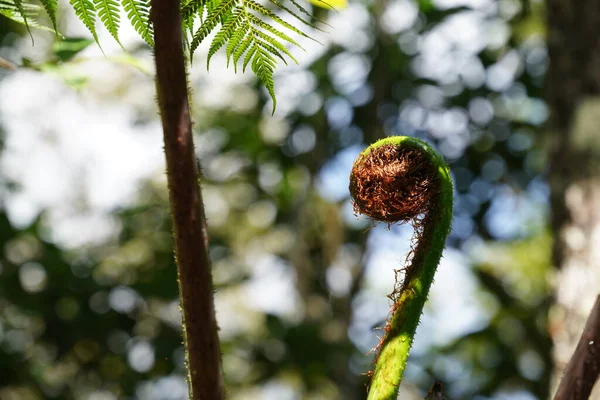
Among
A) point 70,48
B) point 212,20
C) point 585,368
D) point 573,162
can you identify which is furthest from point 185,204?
point 573,162

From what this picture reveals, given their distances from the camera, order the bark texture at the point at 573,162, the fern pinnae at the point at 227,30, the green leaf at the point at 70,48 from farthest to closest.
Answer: the bark texture at the point at 573,162 < the green leaf at the point at 70,48 < the fern pinnae at the point at 227,30

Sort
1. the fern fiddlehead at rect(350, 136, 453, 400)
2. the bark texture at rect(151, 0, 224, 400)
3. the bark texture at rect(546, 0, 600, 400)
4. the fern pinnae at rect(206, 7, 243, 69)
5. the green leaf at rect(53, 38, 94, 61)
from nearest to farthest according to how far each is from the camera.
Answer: the bark texture at rect(151, 0, 224, 400), the fern fiddlehead at rect(350, 136, 453, 400), the fern pinnae at rect(206, 7, 243, 69), the green leaf at rect(53, 38, 94, 61), the bark texture at rect(546, 0, 600, 400)

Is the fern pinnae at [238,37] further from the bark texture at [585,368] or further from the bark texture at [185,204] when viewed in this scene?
the bark texture at [585,368]

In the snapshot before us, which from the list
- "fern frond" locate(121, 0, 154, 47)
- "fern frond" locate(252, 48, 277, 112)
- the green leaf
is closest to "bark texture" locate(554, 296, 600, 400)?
"fern frond" locate(252, 48, 277, 112)

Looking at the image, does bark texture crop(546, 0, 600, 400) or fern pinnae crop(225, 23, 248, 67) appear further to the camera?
bark texture crop(546, 0, 600, 400)

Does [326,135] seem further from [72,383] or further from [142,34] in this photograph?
[142,34]

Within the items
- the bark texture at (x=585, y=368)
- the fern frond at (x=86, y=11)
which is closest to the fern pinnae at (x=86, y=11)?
the fern frond at (x=86, y=11)

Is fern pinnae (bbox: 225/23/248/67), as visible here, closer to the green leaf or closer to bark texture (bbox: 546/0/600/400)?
the green leaf
